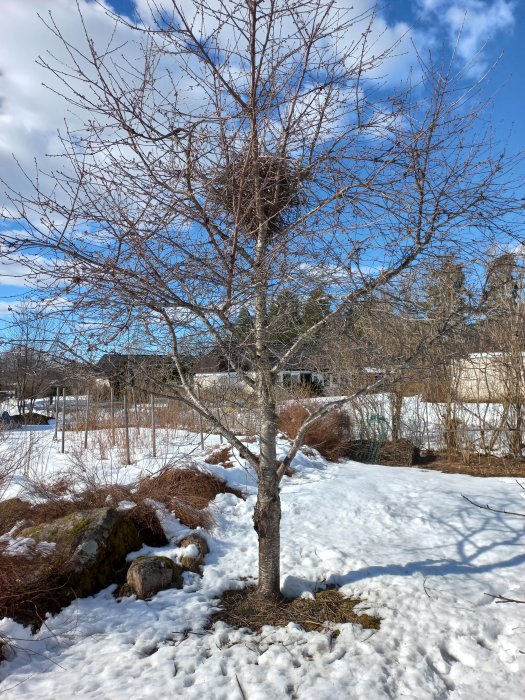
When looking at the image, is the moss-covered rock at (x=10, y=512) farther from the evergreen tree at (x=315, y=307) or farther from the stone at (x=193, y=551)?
the evergreen tree at (x=315, y=307)

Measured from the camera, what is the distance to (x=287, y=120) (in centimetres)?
319

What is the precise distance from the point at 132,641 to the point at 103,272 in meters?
2.65

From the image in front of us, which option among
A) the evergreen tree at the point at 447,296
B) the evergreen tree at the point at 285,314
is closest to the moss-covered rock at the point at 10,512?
the evergreen tree at the point at 285,314

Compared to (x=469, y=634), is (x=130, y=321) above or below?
above

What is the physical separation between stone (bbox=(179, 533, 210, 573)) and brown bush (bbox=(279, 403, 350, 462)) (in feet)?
17.0

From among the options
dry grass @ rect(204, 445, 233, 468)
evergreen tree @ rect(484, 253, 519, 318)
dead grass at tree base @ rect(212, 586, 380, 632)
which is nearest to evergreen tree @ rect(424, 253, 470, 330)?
evergreen tree @ rect(484, 253, 519, 318)

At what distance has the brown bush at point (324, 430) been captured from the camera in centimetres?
1044

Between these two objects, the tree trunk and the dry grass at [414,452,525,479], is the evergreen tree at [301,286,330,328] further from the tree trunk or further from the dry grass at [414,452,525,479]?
the dry grass at [414,452,525,479]

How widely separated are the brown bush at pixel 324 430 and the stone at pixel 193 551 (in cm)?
518

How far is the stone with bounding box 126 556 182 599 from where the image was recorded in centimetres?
428

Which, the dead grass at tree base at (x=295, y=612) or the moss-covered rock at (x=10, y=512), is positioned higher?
the moss-covered rock at (x=10, y=512)

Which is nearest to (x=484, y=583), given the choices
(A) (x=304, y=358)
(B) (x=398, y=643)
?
(B) (x=398, y=643)

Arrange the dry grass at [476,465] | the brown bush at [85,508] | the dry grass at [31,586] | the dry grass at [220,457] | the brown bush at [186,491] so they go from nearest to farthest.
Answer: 1. the dry grass at [31,586]
2. the brown bush at [85,508]
3. the brown bush at [186,491]
4. the dry grass at [220,457]
5. the dry grass at [476,465]

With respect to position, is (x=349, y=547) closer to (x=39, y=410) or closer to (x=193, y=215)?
(x=193, y=215)
